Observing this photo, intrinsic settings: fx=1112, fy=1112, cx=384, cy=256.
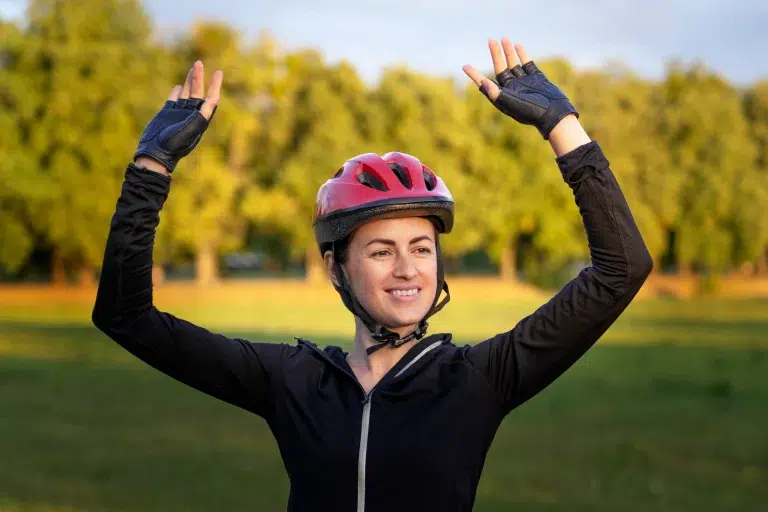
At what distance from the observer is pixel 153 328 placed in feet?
9.73

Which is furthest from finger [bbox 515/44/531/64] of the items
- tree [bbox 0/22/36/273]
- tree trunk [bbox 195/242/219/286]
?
tree trunk [bbox 195/242/219/286]

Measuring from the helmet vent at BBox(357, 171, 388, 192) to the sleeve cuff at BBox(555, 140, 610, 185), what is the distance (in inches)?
19.6

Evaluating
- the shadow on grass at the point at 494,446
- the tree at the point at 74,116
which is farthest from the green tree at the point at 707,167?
the shadow on grass at the point at 494,446

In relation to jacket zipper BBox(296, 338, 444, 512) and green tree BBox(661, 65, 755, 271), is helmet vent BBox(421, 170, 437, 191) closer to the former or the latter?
jacket zipper BBox(296, 338, 444, 512)

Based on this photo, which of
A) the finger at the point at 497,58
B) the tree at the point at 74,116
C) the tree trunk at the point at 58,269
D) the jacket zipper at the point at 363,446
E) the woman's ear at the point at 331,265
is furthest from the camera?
the tree trunk at the point at 58,269

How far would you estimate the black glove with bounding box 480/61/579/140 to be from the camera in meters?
2.91

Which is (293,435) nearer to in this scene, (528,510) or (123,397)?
(528,510)

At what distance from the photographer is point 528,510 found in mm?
8445

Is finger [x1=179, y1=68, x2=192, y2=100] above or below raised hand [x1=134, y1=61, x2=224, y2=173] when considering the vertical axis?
above

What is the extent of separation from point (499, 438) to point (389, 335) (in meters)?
9.27

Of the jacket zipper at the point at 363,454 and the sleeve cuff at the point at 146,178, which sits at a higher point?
the sleeve cuff at the point at 146,178

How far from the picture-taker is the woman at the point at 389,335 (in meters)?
2.83

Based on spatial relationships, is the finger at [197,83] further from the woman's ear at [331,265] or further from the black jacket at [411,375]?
the woman's ear at [331,265]

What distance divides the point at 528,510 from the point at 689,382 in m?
9.50
